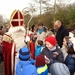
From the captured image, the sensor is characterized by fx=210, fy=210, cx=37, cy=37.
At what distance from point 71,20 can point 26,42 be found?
24.8 metres

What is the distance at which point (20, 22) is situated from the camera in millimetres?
4613

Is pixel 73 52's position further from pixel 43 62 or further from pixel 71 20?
pixel 71 20

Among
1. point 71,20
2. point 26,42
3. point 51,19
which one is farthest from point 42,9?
point 26,42

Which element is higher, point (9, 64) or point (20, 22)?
point (20, 22)

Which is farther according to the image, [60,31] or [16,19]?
[60,31]

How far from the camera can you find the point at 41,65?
356 centimetres

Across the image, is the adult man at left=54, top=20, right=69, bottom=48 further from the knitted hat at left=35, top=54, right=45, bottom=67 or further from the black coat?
the knitted hat at left=35, top=54, right=45, bottom=67

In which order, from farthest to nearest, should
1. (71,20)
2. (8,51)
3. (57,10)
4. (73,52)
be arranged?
(57,10) < (71,20) < (8,51) < (73,52)

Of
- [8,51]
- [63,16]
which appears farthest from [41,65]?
[63,16]

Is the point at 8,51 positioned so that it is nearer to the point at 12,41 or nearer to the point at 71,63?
the point at 12,41

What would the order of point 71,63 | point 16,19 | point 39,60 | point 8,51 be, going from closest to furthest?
point 39,60 → point 71,63 → point 8,51 → point 16,19

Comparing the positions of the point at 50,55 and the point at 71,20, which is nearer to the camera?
the point at 50,55

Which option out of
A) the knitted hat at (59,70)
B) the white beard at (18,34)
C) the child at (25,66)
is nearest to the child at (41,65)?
the child at (25,66)

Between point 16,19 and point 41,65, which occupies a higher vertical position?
point 16,19
